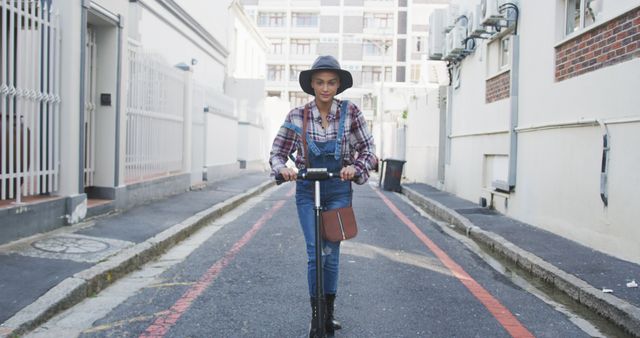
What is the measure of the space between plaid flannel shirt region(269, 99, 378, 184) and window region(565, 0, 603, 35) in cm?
546

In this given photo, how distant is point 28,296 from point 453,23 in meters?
13.7

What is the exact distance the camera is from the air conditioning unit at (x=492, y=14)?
11.3 meters

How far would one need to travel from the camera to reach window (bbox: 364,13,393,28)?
223 feet

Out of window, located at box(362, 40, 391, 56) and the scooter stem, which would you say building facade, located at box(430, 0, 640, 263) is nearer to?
the scooter stem

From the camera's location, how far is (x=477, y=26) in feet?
41.6

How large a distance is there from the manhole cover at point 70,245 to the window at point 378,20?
6378 cm

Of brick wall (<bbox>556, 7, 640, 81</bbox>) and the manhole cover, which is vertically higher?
brick wall (<bbox>556, 7, 640, 81</bbox>)

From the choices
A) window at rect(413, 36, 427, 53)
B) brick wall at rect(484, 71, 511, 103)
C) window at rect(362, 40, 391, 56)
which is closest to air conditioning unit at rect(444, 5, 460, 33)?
brick wall at rect(484, 71, 511, 103)

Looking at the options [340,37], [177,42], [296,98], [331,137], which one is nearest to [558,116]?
[331,137]

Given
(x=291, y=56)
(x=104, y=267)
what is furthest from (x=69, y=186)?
(x=291, y=56)

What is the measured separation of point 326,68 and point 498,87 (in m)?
9.22

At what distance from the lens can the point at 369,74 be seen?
6806 centimetres

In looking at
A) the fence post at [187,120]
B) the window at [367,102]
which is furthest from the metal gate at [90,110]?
the window at [367,102]

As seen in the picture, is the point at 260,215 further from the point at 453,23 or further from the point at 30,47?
the point at 453,23
